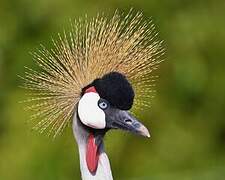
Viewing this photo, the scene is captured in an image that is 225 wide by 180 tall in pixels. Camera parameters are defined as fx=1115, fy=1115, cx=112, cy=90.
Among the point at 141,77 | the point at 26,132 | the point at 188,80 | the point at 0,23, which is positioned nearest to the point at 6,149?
the point at 26,132

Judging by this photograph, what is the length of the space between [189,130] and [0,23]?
1002mm

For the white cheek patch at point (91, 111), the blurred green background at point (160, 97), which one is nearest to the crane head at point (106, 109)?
the white cheek patch at point (91, 111)

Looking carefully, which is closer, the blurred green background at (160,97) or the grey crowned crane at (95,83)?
the grey crowned crane at (95,83)

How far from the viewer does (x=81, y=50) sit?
285cm

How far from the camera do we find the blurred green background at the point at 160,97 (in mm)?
4914

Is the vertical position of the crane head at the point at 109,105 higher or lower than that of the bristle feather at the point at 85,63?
lower

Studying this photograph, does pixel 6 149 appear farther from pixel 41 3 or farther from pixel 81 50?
pixel 81 50

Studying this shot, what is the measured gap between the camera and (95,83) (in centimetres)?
279

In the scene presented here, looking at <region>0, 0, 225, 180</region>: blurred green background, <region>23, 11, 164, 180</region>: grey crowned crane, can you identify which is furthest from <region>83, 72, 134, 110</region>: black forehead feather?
<region>0, 0, 225, 180</region>: blurred green background

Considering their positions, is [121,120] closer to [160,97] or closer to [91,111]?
[91,111]

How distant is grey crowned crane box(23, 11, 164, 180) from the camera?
278 centimetres

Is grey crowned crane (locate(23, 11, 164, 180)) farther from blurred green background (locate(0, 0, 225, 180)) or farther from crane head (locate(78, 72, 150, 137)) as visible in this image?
blurred green background (locate(0, 0, 225, 180))

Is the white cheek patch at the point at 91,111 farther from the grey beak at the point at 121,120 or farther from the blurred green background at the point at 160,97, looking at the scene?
the blurred green background at the point at 160,97

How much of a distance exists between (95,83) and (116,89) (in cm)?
7
